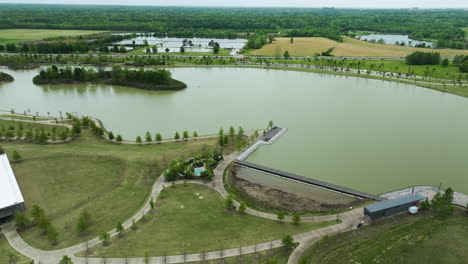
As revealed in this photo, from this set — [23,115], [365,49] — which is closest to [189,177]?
[23,115]

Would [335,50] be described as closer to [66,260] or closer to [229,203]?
[229,203]

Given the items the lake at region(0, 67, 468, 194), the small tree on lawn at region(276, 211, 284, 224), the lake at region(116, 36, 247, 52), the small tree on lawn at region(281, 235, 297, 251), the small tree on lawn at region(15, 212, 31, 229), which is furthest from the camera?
the lake at region(116, 36, 247, 52)

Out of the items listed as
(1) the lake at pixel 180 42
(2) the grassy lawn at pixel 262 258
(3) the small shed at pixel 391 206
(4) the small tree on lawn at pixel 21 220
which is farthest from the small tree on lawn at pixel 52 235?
(1) the lake at pixel 180 42

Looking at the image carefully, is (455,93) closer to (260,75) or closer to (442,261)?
(260,75)

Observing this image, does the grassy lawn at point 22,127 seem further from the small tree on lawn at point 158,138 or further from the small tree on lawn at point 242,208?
the small tree on lawn at point 242,208

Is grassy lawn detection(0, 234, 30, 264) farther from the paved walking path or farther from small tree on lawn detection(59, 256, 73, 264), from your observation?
small tree on lawn detection(59, 256, 73, 264)

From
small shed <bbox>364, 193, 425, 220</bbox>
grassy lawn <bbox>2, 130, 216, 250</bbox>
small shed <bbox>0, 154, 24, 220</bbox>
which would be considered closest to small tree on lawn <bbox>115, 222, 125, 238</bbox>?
grassy lawn <bbox>2, 130, 216, 250</bbox>

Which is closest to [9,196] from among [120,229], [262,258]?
[120,229]
